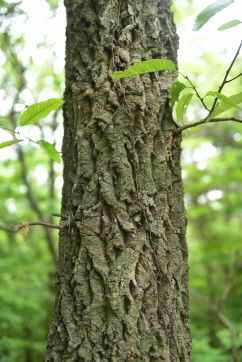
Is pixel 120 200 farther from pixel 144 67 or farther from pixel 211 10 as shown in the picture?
pixel 211 10

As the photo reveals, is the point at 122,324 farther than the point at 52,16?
No

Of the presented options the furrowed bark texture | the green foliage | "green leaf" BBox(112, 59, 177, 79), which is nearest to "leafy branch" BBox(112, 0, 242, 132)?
"green leaf" BBox(112, 59, 177, 79)

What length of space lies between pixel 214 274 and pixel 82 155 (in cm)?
536

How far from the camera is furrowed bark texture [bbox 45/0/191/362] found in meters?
1.05

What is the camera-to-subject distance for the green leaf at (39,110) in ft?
3.55

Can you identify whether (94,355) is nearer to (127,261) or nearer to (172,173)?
(127,261)

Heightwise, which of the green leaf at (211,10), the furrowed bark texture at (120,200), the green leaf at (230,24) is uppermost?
the green leaf at (211,10)

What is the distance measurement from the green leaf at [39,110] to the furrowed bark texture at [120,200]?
0.14 meters

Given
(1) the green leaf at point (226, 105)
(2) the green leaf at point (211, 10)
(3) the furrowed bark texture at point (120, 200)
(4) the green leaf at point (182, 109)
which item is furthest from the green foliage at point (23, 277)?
(2) the green leaf at point (211, 10)

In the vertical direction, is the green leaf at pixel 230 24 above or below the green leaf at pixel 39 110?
above

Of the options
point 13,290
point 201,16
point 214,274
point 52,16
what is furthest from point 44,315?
point 201,16

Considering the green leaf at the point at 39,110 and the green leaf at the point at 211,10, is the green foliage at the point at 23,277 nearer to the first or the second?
the green leaf at the point at 39,110

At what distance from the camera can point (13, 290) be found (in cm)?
507

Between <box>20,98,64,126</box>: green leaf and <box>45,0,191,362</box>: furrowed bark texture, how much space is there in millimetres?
138
